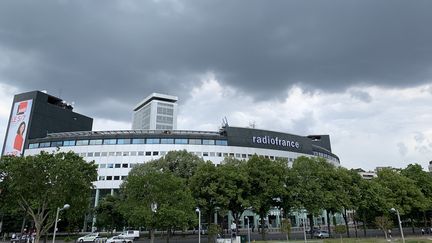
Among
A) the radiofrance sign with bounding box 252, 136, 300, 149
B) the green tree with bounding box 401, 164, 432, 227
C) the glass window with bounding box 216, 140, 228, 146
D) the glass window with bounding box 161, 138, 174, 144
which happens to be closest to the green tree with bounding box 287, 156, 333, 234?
the green tree with bounding box 401, 164, 432, 227

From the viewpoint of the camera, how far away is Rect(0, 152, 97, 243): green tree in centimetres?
3766

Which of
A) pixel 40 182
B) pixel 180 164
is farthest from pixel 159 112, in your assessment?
pixel 40 182

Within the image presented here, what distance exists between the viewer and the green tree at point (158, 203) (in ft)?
137

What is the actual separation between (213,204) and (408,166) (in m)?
46.6

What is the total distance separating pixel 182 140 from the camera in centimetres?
9369

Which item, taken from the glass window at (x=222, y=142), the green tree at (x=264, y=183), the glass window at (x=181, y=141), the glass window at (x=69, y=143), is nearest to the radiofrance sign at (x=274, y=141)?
the glass window at (x=222, y=142)

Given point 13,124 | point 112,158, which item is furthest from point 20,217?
point 13,124

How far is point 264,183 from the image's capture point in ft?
159

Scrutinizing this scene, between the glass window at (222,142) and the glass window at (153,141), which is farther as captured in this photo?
the glass window at (222,142)

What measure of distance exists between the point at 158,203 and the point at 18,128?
269ft

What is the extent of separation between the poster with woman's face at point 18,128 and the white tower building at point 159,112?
216 ft

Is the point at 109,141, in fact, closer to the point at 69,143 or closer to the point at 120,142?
the point at 120,142

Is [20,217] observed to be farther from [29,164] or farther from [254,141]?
[254,141]

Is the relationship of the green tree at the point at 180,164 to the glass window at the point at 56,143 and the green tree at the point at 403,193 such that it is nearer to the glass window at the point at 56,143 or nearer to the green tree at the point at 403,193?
the green tree at the point at 403,193
